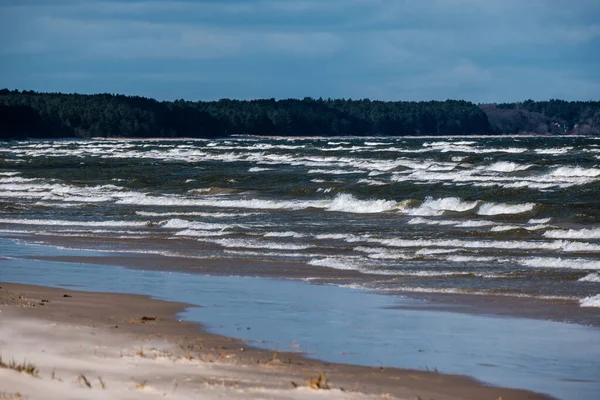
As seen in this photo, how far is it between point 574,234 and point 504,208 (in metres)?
7.57

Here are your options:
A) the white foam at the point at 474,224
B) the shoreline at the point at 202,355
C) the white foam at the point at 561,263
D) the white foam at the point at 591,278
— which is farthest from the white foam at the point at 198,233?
the shoreline at the point at 202,355

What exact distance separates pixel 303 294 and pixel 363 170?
42.3 m

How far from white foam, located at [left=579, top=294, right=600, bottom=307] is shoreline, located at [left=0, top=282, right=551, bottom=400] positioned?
16.5ft

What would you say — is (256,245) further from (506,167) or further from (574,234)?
(506,167)

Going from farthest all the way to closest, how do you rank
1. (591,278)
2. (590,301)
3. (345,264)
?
1. (345,264)
2. (591,278)
3. (590,301)

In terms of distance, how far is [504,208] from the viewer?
101 feet

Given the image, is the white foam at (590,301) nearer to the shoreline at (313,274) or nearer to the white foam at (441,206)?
the shoreline at (313,274)

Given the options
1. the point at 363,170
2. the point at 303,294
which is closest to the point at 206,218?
the point at 303,294

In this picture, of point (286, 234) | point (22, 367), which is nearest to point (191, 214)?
point (286, 234)

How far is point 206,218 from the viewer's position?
98.3 ft

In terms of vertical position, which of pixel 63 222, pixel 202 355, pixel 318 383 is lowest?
pixel 63 222

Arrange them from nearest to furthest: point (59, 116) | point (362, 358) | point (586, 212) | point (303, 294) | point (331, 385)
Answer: point (331, 385), point (362, 358), point (303, 294), point (586, 212), point (59, 116)

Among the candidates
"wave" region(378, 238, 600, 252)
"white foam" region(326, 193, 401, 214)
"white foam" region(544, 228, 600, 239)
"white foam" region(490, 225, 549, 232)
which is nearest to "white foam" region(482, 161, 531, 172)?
"white foam" region(326, 193, 401, 214)

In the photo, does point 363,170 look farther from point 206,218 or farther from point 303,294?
point 303,294
